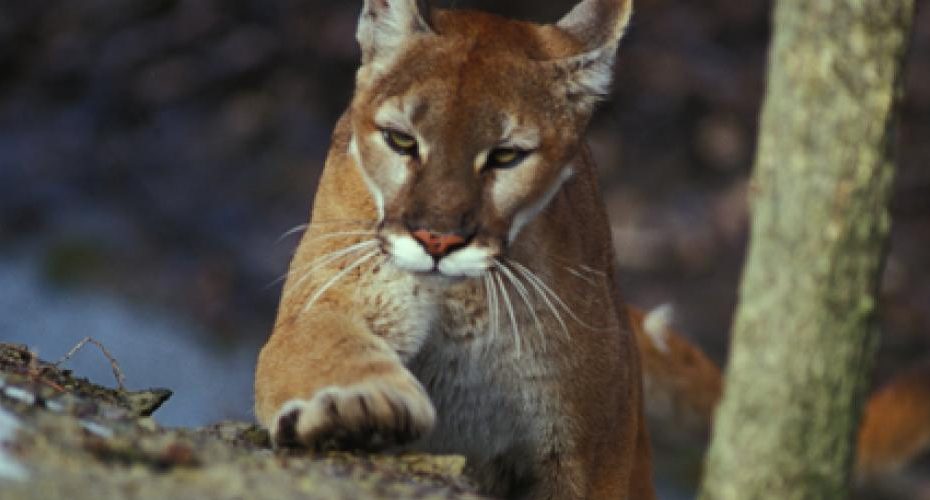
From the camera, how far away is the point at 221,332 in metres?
9.32

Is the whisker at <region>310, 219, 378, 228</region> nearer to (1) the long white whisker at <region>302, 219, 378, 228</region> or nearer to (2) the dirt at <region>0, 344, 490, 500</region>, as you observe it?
(1) the long white whisker at <region>302, 219, 378, 228</region>

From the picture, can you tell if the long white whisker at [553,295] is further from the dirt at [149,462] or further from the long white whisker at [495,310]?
the dirt at [149,462]

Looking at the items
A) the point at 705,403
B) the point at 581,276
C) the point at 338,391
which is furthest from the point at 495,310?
the point at 705,403

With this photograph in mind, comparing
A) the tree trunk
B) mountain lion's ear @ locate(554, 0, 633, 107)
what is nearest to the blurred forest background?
mountain lion's ear @ locate(554, 0, 633, 107)

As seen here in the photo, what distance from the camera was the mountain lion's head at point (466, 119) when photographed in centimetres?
420

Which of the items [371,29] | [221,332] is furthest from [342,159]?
[221,332]

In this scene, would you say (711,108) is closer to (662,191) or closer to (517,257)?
(662,191)

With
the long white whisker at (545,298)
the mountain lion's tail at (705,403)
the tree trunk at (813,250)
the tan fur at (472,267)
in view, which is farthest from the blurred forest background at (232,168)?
the tree trunk at (813,250)

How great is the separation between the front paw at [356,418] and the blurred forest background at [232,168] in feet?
13.5

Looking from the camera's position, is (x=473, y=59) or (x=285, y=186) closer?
(x=473, y=59)

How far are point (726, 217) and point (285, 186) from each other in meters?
2.45

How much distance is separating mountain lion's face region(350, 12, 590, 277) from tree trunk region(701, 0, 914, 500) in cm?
96

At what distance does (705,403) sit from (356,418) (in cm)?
324

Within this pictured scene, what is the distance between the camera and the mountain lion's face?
4.18 meters
